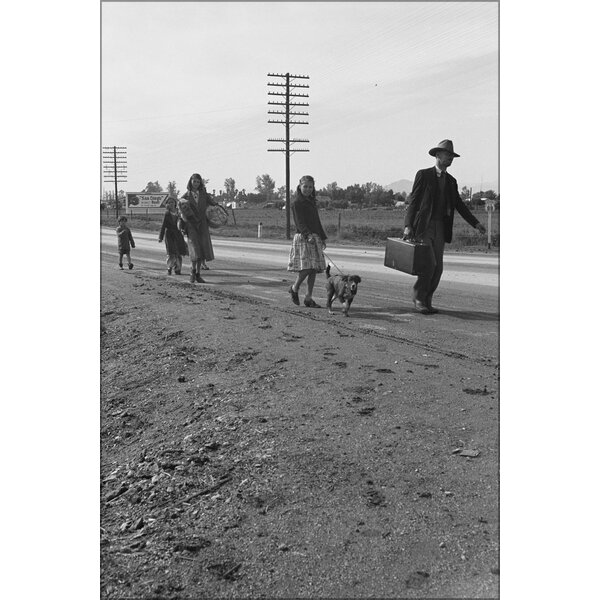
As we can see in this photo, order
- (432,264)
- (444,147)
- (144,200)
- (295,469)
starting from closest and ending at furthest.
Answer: (295,469)
(144,200)
(444,147)
(432,264)

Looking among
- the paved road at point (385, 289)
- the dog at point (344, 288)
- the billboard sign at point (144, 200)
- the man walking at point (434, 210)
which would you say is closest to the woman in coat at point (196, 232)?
the paved road at point (385, 289)

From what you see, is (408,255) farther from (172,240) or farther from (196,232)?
(172,240)

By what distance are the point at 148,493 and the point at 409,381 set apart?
1846 millimetres

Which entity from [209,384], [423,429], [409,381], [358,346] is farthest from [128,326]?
[423,429]

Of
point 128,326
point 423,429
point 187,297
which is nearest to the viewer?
point 423,429

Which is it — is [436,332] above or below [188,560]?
above

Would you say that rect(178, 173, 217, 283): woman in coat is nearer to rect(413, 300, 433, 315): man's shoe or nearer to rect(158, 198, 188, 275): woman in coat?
rect(158, 198, 188, 275): woman in coat

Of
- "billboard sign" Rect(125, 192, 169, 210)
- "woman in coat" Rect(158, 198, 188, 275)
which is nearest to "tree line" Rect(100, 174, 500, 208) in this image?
"billboard sign" Rect(125, 192, 169, 210)

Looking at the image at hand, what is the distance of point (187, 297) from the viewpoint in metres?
7.55

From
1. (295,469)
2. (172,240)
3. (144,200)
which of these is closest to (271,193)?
(144,200)

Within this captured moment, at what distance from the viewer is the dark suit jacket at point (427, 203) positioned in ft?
18.3

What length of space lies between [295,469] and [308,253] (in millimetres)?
4058

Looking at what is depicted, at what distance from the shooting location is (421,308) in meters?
6.74

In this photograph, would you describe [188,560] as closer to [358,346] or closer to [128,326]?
[358,346]
